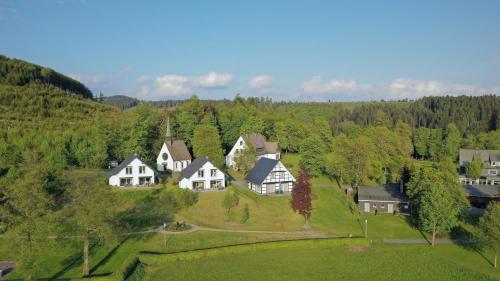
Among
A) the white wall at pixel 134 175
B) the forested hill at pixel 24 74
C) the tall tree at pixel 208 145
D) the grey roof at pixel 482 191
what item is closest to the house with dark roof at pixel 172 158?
the tall tree at pixel 208 145

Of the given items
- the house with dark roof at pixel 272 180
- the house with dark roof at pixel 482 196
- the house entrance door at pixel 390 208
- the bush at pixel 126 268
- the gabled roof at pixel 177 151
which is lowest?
the bush at pixel 126 268

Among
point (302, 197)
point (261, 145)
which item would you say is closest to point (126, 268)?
point (302, 197)

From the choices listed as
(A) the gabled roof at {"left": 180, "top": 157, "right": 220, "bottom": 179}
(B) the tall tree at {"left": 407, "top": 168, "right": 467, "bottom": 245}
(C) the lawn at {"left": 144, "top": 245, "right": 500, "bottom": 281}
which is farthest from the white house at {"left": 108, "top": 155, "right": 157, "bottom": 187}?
(B) the tall tree at {"left": 407, "top": 168, "right": 467, "bottom": 245}

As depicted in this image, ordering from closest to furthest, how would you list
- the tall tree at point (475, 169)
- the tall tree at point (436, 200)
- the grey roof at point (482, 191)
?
1. the tall tree at point (436, 200)
2. the grey roof at point (482, 191)
3. the tall tree at point (475, 169)

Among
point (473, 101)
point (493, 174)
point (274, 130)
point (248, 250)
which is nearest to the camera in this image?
point (248, 250)

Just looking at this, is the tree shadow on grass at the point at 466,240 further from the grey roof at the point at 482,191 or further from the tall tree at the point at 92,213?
the tall tree at the point at 92,213

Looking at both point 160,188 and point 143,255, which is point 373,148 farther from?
point 143,255

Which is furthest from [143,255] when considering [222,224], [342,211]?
[342,211]
